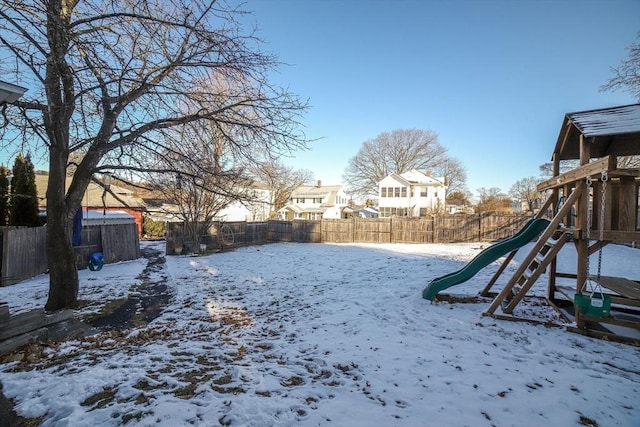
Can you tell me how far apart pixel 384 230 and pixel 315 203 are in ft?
76.3

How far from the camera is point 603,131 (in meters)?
4.28

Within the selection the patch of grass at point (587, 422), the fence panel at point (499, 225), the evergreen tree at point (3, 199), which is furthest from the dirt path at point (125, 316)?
the fence panel at point (499, 225)

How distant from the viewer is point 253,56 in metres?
5.07

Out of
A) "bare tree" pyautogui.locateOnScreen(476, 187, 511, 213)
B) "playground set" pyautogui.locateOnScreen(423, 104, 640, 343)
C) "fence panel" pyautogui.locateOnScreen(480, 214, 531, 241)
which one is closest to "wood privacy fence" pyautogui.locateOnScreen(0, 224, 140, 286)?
"playground set" pyautogui.locateOnScreen(423, 104, 640, 343)

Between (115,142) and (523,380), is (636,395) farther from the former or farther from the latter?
(115,142)

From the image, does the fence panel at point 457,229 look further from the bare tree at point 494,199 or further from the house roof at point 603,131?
the bare tree at point 494,199

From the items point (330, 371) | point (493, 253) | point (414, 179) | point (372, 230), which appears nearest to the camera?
point (330, 371)

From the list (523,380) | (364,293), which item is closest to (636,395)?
(523,380)

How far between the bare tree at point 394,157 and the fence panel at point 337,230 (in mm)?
21952

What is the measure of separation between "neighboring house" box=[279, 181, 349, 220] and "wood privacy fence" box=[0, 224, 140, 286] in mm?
29169

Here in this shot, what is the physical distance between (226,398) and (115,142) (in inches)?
207

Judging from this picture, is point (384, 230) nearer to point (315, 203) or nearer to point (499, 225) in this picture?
point (499, 225)

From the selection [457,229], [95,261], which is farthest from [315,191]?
[95,261]

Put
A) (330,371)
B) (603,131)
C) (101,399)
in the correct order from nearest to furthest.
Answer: (101,399) < (330,371) < (603,131)
